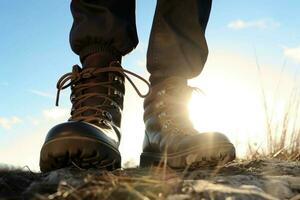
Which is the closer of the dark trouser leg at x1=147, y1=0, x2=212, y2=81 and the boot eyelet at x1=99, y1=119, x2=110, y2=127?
the boot eyelet at x1=99, y1=119, x2=110, y2=127

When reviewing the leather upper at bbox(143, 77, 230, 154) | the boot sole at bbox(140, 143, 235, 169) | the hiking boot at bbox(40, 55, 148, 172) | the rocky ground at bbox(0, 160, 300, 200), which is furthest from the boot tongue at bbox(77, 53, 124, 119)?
the rocky ground at bbox(0, 160, 300, 200)

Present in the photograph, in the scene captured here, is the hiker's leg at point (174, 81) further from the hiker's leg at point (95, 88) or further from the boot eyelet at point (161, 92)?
Result: the hiker's leg at point (95, 88)

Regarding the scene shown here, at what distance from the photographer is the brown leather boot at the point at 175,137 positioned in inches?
69.2

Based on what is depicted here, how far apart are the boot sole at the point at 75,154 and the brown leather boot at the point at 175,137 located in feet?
0.87

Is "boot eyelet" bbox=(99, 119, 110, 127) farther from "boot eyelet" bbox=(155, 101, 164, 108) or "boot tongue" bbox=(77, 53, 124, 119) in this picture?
"boot eyelet" bbox=(155, 101, 164, 108)

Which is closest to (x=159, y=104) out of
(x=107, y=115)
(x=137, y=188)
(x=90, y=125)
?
(x=107, y=115)

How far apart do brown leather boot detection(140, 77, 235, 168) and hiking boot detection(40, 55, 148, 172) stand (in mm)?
190

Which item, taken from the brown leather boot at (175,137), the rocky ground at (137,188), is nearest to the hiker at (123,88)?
the brown leather boot at (175,137)

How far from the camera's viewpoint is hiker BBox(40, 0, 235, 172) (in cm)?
158

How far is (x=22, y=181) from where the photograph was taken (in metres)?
1.29

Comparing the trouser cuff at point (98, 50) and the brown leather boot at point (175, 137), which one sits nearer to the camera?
the brown leather boot at point (175, 137)

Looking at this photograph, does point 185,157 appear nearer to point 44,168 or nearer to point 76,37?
point 44,168

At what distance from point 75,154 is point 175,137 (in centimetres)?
53

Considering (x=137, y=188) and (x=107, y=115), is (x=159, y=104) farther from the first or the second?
(x=137, y=188)
